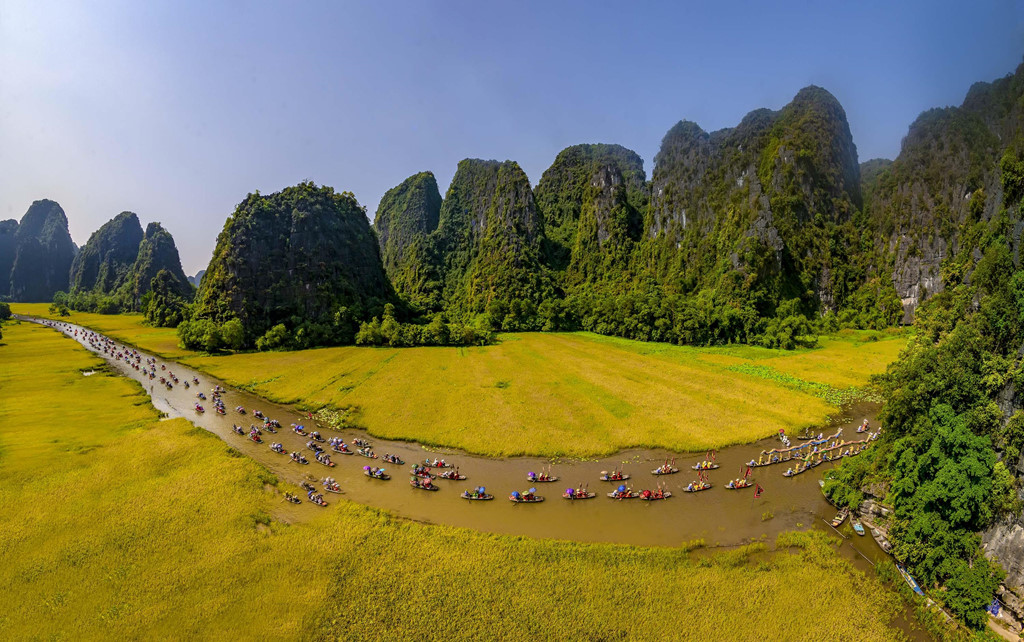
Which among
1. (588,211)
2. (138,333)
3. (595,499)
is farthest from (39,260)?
(595,499)

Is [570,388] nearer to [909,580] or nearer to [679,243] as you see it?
[909,580]

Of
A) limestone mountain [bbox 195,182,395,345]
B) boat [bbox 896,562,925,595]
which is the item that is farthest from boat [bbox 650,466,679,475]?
limestone mountain [bbox 195,182,395,345]

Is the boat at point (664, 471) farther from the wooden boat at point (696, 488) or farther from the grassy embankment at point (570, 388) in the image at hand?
the grassy embankment at point (570, 388)

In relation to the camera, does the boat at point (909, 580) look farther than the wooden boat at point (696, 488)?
No

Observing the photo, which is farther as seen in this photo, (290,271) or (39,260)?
(39,260)

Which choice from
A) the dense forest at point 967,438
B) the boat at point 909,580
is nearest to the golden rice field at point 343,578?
the boat at point 909,580

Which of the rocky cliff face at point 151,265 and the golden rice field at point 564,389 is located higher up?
the rocky cliff face at point 151,265
